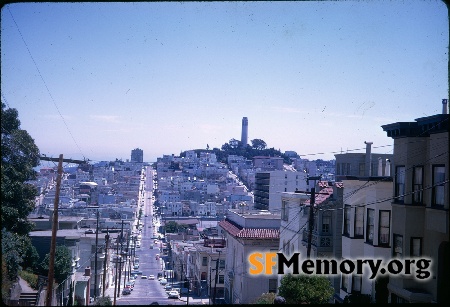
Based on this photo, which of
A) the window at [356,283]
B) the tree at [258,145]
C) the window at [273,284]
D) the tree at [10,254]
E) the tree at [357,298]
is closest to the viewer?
the tree at [10,254]

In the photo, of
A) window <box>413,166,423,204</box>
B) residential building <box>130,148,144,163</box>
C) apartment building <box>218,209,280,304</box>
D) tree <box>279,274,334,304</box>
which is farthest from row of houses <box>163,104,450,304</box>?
residential building <box>130,148,144,163</box>

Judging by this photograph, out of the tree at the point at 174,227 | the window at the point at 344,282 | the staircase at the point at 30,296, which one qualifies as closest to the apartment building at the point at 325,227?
the window at the point at 344,282

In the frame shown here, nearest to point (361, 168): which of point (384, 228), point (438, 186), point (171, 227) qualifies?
point (384, 228)

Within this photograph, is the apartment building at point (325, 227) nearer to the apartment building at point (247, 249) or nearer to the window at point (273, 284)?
the window at point (273, 284)

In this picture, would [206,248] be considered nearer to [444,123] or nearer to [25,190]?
[25,190]

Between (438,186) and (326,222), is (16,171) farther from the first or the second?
(438,186)

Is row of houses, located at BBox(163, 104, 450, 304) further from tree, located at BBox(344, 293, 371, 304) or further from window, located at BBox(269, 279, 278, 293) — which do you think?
tree, located at BBox(344, 293, 371, 304)
